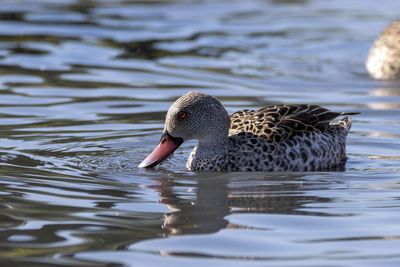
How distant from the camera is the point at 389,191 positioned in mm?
8258

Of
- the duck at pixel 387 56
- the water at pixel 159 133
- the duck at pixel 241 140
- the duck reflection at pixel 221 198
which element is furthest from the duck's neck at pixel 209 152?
the duck at pixel 387 56

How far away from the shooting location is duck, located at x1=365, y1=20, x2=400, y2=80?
49.0 feet

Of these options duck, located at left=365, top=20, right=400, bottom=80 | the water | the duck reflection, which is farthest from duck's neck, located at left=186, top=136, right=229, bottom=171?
duck, located at left=365, top=20, right=400, bottom=80

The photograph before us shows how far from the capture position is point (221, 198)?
8070mm

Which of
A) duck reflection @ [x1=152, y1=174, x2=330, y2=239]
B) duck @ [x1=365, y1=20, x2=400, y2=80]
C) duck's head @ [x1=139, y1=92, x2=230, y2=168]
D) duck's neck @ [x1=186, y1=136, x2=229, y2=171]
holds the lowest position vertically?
duck reflection @ [x1=152, y1=174, x2=330, y2=239]

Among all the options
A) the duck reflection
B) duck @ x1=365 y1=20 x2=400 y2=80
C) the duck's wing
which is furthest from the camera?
duck @ x1=365 y1=20 x2=400 y2=80

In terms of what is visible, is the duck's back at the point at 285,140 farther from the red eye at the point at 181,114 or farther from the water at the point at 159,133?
the red eye at the point at 181,114

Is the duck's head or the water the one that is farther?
the duck's head

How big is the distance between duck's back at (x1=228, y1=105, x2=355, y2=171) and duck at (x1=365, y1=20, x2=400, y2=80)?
5.13 meters

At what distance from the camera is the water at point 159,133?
659cm

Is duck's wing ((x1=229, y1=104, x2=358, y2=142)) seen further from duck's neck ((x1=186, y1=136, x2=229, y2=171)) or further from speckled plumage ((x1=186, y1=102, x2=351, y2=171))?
duck's neck ((x1=186, y1=136, x2=229, y2=171))

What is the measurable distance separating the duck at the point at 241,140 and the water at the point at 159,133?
0.21 meters

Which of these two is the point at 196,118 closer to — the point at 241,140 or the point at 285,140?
the point at 241,140

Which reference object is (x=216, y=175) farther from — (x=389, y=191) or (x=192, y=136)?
(x=389, y=191)
